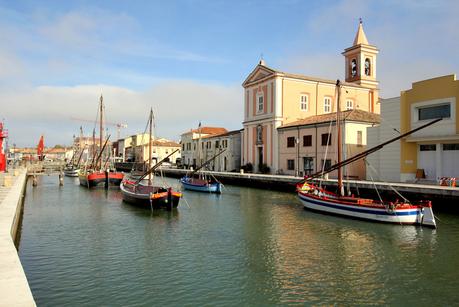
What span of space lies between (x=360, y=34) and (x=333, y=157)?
82.4 feet

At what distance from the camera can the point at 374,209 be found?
933 inches

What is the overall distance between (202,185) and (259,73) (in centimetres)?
2269

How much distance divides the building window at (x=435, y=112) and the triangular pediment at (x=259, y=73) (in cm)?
2392

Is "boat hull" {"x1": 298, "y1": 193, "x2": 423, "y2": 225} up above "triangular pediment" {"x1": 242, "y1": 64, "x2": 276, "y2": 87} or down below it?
below

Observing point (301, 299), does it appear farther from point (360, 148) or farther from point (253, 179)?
point (253, 179)

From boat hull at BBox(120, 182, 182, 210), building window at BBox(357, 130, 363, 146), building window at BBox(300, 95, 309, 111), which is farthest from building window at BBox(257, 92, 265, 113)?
boat hull at BBox(120, 182, 182, 210)

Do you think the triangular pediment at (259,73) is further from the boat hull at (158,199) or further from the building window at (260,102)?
the boat hull at (158,199)

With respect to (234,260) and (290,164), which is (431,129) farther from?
(234,260)

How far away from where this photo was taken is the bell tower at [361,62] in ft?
195

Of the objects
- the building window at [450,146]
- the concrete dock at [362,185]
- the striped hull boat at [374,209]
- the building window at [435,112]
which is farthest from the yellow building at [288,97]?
the striped hull boat at [374,209]

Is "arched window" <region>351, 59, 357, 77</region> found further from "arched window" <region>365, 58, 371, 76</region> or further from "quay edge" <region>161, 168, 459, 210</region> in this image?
"quay edge" <region>161, 168, 459, 210</region>

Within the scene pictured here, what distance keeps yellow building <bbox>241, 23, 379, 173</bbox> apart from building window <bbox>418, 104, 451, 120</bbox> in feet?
61.1

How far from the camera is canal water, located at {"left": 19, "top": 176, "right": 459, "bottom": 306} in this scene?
11.5 m

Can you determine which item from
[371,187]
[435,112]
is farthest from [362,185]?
[435,112]
